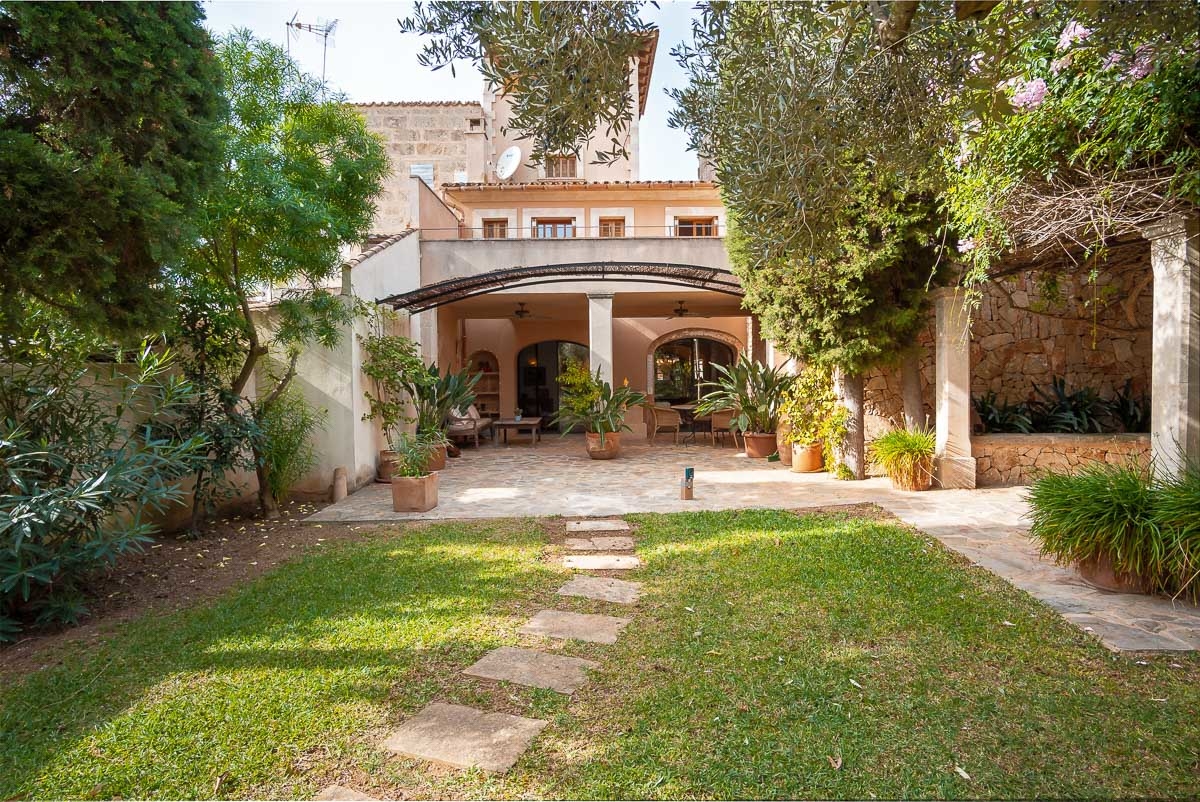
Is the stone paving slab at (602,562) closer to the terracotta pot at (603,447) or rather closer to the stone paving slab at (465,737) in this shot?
the stone paving slab at (465,737)

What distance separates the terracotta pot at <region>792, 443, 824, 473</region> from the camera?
9008 millimetres

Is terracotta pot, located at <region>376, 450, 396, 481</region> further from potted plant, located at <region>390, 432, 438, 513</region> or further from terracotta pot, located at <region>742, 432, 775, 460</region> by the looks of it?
terracotta pot, located at <region>742, 432, 775, 460</region>

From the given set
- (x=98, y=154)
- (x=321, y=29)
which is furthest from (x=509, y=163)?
(x=98, y=154)

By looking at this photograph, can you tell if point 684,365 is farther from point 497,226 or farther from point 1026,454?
point 1026,454

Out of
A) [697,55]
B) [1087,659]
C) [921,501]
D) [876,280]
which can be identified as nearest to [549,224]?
[876,280]

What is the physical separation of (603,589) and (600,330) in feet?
25.5

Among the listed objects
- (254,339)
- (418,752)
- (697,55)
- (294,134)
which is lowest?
(418,752)

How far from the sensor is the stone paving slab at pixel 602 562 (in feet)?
15.7

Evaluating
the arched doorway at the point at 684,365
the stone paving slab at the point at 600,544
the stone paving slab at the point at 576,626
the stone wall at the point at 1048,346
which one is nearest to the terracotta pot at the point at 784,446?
the stone wall at the point at 1048,346

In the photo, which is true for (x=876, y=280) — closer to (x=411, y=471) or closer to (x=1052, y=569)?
(x=1052, y=569)

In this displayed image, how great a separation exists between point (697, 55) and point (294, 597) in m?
4.18

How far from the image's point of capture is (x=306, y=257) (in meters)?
5.99

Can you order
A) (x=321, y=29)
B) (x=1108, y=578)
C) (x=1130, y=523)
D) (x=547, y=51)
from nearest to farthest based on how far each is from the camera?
1. (x=547, y=51)
2. (x=1130, y=523)
3. (x=1108, y=578)
4. (x=321, y=29)

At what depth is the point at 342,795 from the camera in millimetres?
2152
